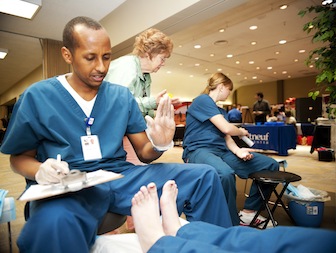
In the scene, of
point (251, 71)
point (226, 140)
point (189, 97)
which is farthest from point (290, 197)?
point (189, 97)

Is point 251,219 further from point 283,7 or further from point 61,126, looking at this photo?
point 283,7

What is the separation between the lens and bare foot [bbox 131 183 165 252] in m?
0.79

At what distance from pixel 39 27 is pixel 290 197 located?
5.20m

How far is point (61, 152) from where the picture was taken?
0.93 metres

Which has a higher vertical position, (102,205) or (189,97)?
(189,97)

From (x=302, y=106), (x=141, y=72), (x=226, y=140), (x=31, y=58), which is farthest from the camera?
(x=302, y=106)

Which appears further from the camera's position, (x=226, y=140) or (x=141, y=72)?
(x=226, y=140)

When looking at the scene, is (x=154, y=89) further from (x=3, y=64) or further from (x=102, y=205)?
(x=102, y=205)

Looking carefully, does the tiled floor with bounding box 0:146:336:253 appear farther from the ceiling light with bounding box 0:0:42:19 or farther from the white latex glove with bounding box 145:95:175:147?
the ceiling light with bounding box 0:0:42:19

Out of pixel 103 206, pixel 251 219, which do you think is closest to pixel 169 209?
pixel 103 206

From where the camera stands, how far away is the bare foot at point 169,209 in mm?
844

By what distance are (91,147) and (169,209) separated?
0.40 meters

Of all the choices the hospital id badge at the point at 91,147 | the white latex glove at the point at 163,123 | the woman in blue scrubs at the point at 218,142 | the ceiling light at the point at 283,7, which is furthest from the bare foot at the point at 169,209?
the ceiling light at the point at 283,7

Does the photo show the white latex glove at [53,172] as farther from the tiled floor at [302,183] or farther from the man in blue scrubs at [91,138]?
the tiled floor at [302,183]
